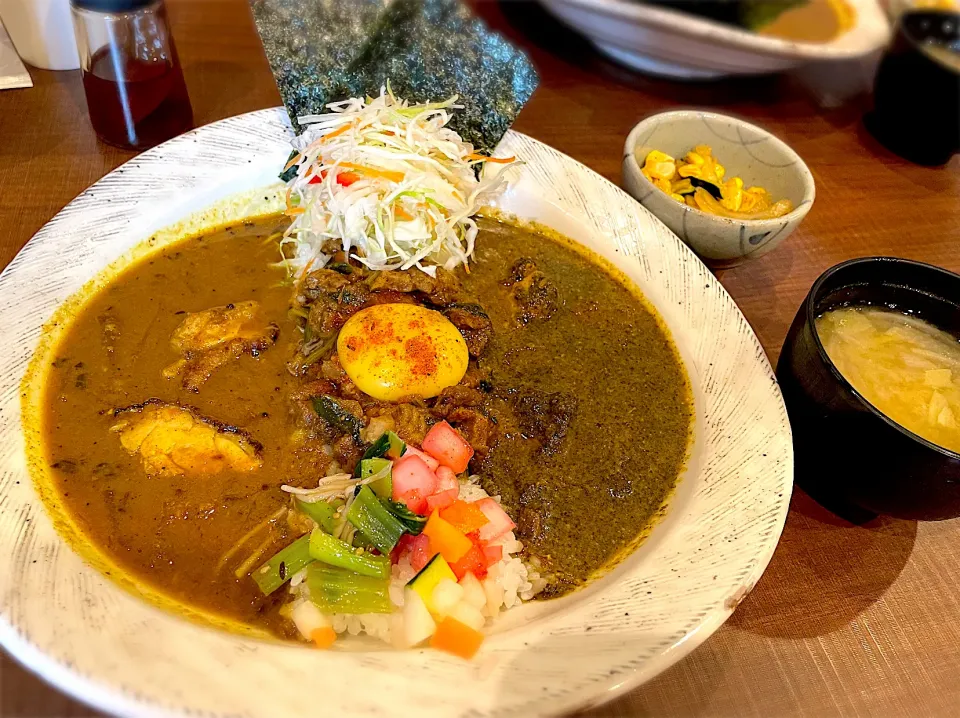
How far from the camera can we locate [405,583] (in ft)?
6.41

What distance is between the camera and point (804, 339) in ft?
7.27

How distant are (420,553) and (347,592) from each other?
24 centimetres

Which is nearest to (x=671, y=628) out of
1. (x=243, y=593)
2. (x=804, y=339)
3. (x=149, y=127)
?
(x=804, y=339)

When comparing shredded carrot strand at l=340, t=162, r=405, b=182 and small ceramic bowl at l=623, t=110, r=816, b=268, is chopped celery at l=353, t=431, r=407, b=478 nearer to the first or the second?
shredded carrot strand at l=340, t=162, r=405, b=182

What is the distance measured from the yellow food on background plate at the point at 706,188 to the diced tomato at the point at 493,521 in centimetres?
174

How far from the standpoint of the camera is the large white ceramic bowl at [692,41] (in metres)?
3.65

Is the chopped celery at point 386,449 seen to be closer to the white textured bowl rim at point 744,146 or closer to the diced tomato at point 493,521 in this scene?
the diced tomato at point 493,521

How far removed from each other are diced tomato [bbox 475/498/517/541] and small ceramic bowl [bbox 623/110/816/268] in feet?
5.27

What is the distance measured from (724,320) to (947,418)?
2.63ft

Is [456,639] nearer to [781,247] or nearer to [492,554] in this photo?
[492,554]

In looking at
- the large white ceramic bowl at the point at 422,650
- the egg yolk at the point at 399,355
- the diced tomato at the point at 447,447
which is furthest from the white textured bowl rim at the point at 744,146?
the diced tomato at the point at 447,447

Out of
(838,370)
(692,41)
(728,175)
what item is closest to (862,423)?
(838,370)

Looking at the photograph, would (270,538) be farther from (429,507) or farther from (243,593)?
(429,507)

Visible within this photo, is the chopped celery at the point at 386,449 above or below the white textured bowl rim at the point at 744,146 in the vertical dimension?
below
